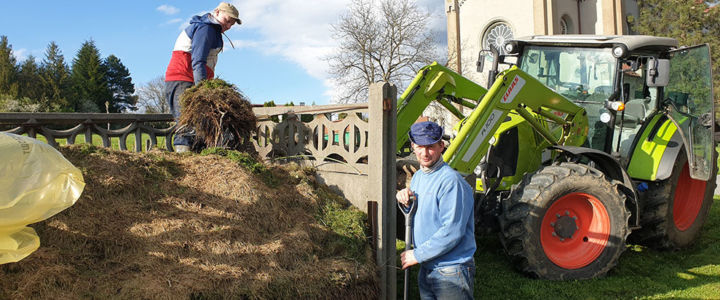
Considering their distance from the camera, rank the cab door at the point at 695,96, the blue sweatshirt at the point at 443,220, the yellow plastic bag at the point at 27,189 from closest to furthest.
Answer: the yellow plastic bag at the point at 27,189 → the blue sweatshirt at the point at 443,220 → the cab door at the point at 695,96

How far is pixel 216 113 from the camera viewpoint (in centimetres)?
472

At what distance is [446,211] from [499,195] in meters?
2.75

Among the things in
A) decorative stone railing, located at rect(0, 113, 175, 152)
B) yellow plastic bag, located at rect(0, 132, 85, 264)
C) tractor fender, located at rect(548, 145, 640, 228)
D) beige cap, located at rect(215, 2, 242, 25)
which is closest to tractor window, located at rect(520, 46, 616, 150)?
tractor fender, located at rect(548, 145, 640, 228)

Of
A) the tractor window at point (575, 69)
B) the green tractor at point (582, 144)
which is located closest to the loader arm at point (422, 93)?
the green tractor at point (582, 144)

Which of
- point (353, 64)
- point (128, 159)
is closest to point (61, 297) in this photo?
point (128, 159)

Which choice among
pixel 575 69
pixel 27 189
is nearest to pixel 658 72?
pixel 575 69

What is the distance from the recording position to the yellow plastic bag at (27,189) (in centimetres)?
258

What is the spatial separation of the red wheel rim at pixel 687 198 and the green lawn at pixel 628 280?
0.45 m

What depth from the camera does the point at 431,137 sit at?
300cm

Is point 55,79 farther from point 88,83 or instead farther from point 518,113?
point 518,113

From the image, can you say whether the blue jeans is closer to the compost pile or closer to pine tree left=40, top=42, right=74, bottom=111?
the compost pile

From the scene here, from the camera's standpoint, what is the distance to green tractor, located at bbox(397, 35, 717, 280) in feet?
16.8

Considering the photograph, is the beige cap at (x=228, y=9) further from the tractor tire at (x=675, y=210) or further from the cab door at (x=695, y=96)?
the cab door at (x=695, y=96)

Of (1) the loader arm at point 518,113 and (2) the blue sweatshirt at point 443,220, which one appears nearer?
(2) the blue sweatshirt at point 443,220
